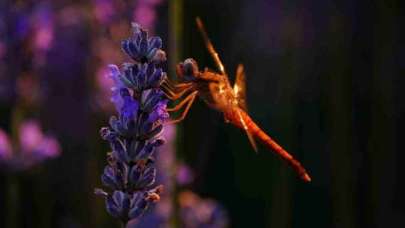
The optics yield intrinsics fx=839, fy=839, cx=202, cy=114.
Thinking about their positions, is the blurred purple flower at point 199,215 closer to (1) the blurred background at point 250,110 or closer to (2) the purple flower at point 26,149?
(1) the blurred background at point 250,110

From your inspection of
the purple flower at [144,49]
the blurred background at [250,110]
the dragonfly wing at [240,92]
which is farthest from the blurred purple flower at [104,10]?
the purple flower at [144,49]

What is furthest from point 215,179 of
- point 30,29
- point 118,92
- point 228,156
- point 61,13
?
point 118,92

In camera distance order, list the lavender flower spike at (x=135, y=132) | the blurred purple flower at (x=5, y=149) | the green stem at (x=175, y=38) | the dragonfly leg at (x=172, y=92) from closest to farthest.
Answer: the lavender flower spike at (x=135, y=132) < the dragonfly leg at (x=172, y=92) < the green stem at (x=175, y=38) < the blurred purple flower at (x=5, y=149)

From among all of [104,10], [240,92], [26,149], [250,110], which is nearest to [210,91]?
[240,92]

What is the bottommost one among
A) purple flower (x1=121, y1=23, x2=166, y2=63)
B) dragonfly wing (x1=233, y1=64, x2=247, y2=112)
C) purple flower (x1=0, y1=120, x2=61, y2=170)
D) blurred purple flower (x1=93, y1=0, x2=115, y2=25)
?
purple flower (x1=0, y1=120, x2=61, y2=170)

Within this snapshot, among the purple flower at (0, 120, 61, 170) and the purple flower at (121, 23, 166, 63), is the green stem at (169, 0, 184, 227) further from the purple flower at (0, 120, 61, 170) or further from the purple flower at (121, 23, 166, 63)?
the purple flower at (0, 120, 61, 170)

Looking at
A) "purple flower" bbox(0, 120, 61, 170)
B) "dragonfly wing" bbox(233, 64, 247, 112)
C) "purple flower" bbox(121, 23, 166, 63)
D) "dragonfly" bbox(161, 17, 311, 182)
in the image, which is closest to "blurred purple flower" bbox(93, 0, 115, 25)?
"purple flower" bbox(0, 120, 61, 170)

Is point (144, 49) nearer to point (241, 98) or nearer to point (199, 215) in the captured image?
point (241, 98)
